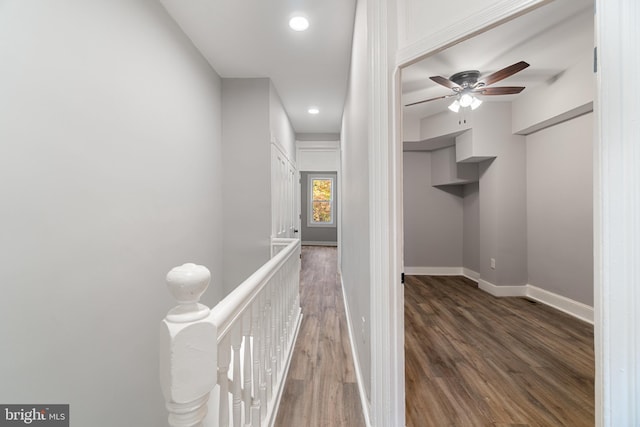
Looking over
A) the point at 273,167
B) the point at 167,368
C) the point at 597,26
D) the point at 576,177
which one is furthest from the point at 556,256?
the point at 167,368

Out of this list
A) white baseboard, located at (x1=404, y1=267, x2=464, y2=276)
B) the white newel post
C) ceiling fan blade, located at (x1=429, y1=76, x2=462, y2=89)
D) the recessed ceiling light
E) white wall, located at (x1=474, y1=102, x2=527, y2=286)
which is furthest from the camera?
white baseboard, located at (x1=404, y1=267, x2=464, y2=276)

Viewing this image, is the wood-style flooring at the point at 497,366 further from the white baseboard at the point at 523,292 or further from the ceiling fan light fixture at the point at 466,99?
the ceiling fan light fixture at the point at 466,99

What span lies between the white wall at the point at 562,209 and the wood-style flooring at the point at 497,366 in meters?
0.43

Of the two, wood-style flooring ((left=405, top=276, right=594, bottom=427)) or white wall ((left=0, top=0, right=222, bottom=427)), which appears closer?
white wall ((left=0, top=0, right=222, bottom=427))

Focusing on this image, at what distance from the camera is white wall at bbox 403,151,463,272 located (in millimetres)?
4828

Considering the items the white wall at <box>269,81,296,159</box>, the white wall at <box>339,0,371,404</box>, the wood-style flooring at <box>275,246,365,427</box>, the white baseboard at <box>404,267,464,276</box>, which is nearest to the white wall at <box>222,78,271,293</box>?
the white wall at <box>269,81,296,159</box>

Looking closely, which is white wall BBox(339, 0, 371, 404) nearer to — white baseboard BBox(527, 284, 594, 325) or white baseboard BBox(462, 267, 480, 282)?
white baseboard BBox(527, 284, 594, 325)

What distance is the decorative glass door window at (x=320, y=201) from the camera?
9.09 meters

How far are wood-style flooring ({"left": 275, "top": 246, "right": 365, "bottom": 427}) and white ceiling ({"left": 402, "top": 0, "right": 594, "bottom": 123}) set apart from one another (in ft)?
8.90

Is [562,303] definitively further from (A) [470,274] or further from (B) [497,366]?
(B) [497,366]

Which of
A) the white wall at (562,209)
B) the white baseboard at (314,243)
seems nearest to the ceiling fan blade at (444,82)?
the white wall at (562,209)

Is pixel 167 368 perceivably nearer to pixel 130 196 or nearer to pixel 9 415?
pixel 9 415

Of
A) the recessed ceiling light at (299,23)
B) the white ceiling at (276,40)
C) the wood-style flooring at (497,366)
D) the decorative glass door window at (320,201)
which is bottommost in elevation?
the wood-style flooring at (497,366)

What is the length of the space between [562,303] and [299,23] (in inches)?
164
